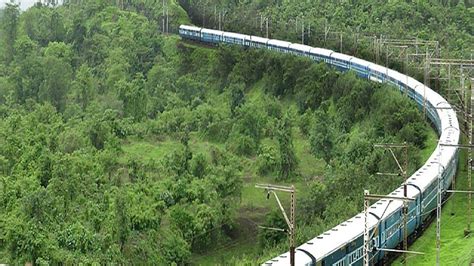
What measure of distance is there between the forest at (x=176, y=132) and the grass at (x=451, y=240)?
7.67ft

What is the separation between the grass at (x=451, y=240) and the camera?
81.4 ft

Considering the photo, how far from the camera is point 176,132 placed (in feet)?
174

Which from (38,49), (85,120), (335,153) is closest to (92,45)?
(38,49)

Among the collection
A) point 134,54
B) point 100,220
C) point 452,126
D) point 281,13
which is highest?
point 281,13

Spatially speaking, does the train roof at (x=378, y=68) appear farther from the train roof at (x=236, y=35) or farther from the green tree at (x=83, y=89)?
the green tree at (x=83, y=89)

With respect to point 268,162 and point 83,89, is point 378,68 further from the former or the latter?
point 83,89

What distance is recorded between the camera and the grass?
24797mm

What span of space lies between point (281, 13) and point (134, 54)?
62.7ft

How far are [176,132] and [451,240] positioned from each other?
28.2 m

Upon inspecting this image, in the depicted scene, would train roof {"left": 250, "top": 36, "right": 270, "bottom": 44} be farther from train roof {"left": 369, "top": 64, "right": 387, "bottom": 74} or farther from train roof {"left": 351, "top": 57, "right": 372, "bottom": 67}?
train roof {"left": 369, "top": 64, "right": 387, "bottom": 74}

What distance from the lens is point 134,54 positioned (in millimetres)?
67188

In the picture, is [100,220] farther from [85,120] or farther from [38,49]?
[38,49]

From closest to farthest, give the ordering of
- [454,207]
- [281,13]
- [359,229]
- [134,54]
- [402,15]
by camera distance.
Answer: [359,229], [454,207], [134,54], [402,15], [281,13]

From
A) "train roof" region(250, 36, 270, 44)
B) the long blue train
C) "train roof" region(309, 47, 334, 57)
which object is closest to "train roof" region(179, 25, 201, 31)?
"train roof" region(250, 36, 270, 44)
